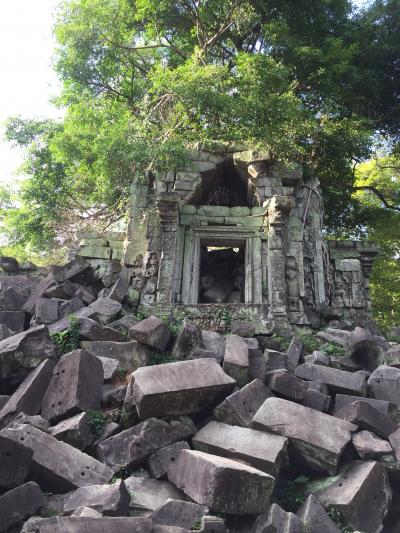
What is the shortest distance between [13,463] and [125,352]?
216 cm

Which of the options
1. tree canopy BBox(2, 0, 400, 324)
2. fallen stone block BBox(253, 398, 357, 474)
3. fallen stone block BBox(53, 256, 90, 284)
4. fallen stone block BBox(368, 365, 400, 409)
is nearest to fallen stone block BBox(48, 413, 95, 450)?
fallen stone block BBox(253, 398, 357, 474)

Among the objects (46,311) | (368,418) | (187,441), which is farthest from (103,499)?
(46,311)

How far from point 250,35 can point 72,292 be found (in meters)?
10.7

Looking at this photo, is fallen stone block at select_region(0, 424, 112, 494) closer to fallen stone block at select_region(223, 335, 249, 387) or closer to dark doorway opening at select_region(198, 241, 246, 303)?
fallen stone block at select_region(223, 335, 249, 387)

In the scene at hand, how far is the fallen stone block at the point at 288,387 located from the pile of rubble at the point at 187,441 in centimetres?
1

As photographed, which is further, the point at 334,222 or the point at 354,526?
the point at 334,222

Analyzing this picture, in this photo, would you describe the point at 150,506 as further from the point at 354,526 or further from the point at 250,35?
the point at 250,35

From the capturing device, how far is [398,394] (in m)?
5.02

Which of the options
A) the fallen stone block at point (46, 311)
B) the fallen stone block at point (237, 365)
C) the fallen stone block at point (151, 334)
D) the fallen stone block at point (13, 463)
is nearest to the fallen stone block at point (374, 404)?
the fallen stone block at point (237, 365)

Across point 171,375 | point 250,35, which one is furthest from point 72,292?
point 250,35

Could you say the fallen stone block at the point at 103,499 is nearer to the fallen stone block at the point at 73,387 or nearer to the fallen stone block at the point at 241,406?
the fallen stone block at the point at 73,387

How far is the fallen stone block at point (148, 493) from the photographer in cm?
340

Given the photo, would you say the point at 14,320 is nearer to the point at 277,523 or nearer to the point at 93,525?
the point at 93,525

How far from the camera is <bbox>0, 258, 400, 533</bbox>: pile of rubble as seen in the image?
323 cm
